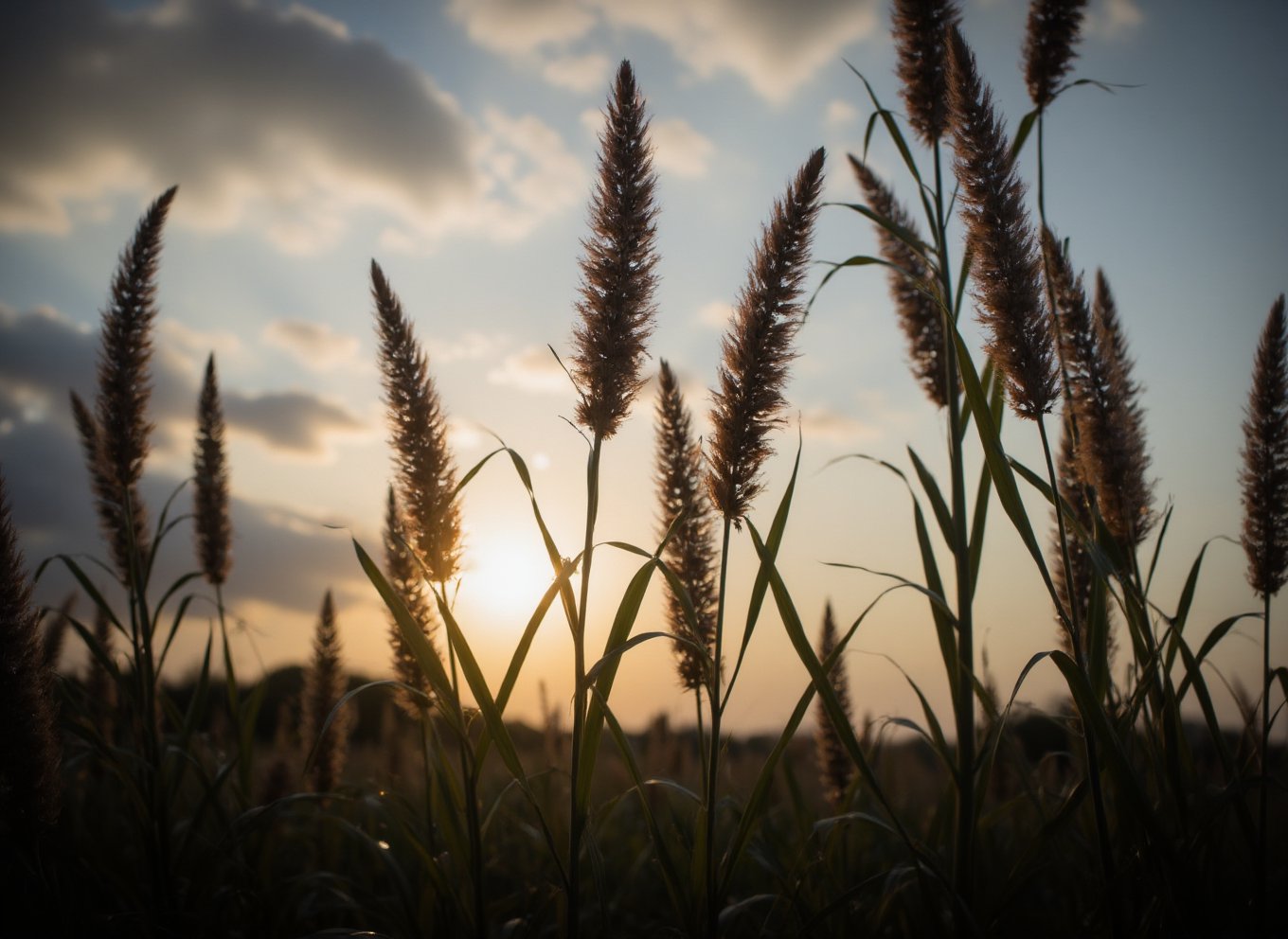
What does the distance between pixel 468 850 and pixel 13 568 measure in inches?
73.5

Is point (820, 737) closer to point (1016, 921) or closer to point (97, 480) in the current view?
point (1016, 921)

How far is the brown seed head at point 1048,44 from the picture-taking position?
2531mm

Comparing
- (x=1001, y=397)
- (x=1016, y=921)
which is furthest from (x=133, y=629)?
(x=1016, y=921)

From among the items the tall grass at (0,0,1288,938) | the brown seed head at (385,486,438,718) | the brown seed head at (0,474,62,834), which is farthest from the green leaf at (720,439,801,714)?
the brown seed head at (0,474,62,834)

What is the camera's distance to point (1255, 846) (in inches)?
92.1

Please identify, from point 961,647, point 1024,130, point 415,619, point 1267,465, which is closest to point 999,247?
point 1024,130

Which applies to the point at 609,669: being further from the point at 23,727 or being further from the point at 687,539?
the point at 23,727

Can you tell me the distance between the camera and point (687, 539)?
271cm

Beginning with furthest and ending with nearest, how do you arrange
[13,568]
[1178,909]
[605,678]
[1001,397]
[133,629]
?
[133,629]
[1001,397]
[13,568]
[605,678]
[1178,909]

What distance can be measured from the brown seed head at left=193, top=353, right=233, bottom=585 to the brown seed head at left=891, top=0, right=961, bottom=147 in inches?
147

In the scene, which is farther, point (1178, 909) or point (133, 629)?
point (133, 629)

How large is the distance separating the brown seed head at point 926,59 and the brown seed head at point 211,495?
3722 millimetres

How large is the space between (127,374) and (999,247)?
3625 mm

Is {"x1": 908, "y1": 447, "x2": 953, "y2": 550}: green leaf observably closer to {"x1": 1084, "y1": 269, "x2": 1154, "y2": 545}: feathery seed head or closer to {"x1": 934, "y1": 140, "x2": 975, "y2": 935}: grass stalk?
{"x1": 934, "y1": 140, "x2": 975, "y2": 935}: grass stalk
